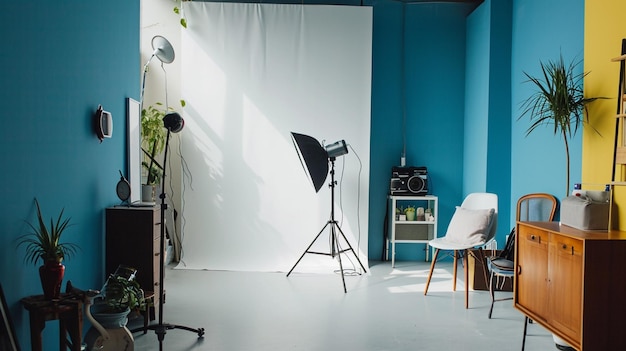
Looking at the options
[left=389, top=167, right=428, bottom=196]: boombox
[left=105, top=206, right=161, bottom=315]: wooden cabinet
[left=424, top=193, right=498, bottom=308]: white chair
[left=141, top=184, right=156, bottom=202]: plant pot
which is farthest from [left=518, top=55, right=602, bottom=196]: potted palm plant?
[left=141, top=184, right=156, bottom=202]: plant pot

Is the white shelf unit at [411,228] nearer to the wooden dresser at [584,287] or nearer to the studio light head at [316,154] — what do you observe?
the studio light head at [316,154]

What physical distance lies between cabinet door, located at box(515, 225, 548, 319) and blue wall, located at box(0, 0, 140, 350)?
107 inches

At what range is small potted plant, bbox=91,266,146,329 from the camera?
121 inches

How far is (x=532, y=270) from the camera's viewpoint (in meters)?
3.43

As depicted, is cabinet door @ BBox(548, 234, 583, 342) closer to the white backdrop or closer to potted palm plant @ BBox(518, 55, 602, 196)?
potted palm plant @ BBox(518, 55, 602, 196)

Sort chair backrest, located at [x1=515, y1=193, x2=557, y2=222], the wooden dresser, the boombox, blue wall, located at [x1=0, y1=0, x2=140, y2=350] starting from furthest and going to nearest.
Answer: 1. the boombox
2. chair backrest, located at [x1=515, y1=193, x2=557, y2=222]
3. the wooden dresser
4. blue wall, located at [x1=0, y1=0, x2=140, y2=350]

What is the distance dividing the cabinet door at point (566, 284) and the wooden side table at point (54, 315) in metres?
2.41

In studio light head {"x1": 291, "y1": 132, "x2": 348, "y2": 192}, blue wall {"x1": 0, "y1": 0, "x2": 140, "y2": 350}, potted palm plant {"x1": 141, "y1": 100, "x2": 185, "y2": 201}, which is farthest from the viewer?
potted palm plant {"x1": 141, "y1": 100, "x2": 185, "y2": 201}

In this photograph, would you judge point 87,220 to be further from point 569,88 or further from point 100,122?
point 569,88

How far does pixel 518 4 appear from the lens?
214 inches

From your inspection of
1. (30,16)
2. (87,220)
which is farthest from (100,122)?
(30,16)

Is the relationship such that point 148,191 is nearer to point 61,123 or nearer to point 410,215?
point 61,123

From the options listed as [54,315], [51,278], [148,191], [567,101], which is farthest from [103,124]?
[567,101]

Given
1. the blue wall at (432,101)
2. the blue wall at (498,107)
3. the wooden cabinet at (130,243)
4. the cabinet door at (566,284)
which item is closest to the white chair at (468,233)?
the blue wall at (498,107)
